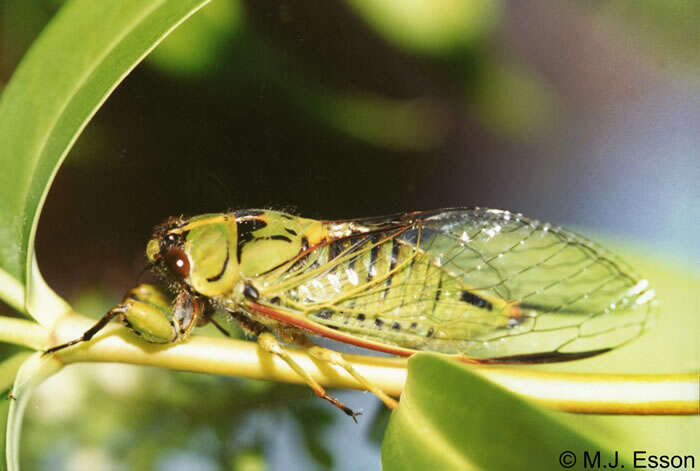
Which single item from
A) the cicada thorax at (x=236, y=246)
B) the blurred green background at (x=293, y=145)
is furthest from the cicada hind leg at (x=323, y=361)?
the blurred green background at (x=293, y=145)

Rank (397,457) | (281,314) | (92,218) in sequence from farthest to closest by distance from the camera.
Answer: (92,218) < (281,314) < (397,457)

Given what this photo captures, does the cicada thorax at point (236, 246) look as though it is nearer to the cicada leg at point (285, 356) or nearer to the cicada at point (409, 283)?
the cicada at point (409, 283)

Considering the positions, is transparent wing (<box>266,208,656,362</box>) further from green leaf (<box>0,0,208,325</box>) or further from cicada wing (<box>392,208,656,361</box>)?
green leaf (<box>0,0,208,325</box>)

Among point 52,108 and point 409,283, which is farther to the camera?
point 409,283

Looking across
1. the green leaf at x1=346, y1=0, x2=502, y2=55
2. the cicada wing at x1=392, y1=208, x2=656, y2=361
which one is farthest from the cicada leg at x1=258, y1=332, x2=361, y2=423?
the green leaf at x1=346, y1=0, x2=502, y2=55

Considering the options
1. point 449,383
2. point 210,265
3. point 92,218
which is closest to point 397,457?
point 449,383

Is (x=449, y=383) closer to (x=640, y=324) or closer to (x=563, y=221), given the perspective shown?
(x=640, y=324)

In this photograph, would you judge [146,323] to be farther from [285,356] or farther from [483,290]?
[483,290]

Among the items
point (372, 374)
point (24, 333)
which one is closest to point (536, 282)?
point (372, 374)
